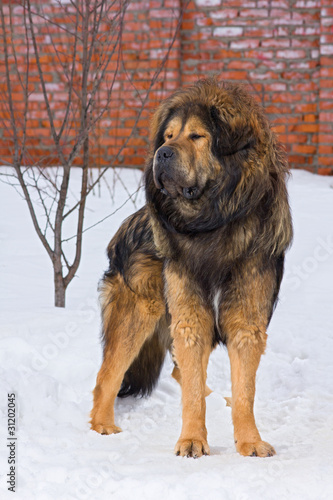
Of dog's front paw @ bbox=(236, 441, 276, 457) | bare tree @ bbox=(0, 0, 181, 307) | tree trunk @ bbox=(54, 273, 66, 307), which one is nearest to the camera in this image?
dog's front paw @ bbox=(236, 441, 276, 457)

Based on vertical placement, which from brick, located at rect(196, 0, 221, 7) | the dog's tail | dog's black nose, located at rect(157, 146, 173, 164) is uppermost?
brick, located at rect(196, 0, 221, 7)

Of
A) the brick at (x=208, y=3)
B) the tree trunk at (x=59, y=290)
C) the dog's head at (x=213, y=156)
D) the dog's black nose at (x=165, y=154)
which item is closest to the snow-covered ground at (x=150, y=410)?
the tree trunk at (x=59, y=290)

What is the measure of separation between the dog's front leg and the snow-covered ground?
0.48 ft

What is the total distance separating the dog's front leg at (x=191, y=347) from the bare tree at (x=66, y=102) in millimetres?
Answer: 1685

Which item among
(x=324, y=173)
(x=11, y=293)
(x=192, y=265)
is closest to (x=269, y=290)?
→ (x=192, y=265)

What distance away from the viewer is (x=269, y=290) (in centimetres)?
293

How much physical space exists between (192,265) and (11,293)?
2.74 metres

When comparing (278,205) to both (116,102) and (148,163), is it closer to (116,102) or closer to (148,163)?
(148,163)

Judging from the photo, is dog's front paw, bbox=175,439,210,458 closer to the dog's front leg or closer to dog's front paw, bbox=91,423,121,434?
the dog's front leg

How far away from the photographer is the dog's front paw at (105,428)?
125 inches

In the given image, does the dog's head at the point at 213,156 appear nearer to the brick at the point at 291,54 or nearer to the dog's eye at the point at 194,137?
the dog's eye at the point at 194,137

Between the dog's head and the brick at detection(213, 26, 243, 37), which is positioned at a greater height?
the brick at detection(213, 26, 243, 37)

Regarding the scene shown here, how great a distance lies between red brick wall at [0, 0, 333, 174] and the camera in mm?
7812

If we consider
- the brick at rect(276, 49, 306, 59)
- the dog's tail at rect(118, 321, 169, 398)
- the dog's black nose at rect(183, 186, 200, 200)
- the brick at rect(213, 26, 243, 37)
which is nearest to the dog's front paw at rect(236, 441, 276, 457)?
the dog's tail at rect(118, 321, 169, 398)
